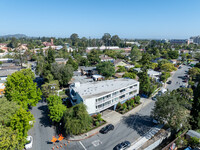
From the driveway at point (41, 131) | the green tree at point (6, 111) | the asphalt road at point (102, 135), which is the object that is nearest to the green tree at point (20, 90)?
the driveway at point (41, 131)

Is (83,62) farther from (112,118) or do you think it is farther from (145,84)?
(112,118)

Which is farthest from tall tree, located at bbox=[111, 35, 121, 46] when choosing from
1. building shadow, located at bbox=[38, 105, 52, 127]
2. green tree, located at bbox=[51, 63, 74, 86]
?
building shadow, located at bbox=[38, 105, 52, 127]

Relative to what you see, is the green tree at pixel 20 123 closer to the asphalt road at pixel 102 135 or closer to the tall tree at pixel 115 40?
the asphalt road at pixel 102 135

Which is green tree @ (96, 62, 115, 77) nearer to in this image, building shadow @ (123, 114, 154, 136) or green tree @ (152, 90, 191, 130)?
building shadow @ (123, 114, 154, 136)

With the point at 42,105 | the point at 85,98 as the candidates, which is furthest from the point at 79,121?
the point at 42,105

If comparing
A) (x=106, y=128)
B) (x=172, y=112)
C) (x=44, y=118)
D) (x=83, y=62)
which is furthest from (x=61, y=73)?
(x=172, y=112)
